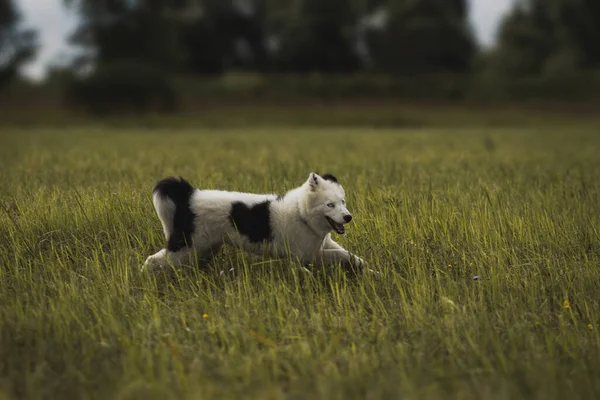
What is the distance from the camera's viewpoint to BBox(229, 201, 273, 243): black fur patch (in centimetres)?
457

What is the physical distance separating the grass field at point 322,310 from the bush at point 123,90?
35.3 m

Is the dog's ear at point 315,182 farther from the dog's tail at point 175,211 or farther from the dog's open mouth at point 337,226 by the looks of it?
the dog's tail at point 175,211

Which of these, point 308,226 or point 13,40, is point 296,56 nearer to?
point 13,40

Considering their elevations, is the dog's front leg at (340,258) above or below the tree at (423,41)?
below

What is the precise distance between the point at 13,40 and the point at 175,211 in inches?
1812

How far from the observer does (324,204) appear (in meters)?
4.54

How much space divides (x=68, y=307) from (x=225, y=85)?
41.6 meters


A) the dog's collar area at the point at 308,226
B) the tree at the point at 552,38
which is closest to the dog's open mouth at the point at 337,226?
the dog's collar area at the point at 308,226

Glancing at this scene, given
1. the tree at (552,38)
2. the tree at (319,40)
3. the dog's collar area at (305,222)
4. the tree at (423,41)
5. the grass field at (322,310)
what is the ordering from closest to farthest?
the grass field at (322,310), the dog's collar area at (305,222), the tree at (423,41), the tree at (319,40), the tree at (552,38)

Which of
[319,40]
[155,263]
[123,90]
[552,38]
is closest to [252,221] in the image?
[155,263]

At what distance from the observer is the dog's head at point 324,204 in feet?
14.8

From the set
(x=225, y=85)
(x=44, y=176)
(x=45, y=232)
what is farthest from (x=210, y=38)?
(x=45, y=232)

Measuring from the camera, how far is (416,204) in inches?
263

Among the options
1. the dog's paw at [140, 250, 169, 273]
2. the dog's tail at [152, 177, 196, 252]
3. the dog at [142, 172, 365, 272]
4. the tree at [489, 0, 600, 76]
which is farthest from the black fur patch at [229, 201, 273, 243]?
the tree at [489, 0, 600, 76]
